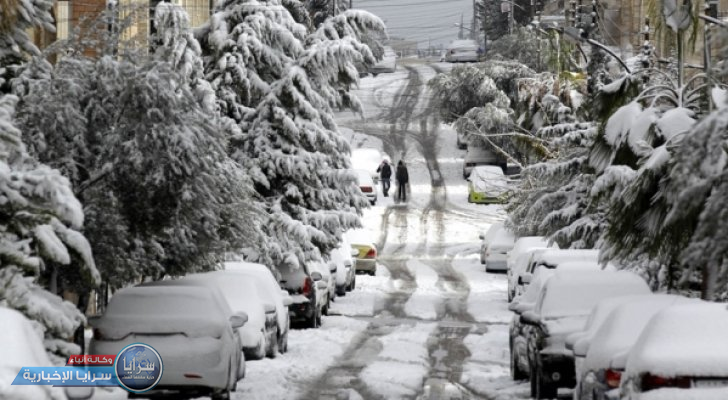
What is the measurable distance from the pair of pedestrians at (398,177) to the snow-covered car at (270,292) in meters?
36.6

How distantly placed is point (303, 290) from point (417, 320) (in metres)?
3.12

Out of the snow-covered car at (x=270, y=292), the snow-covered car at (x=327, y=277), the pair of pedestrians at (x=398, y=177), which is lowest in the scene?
the pair of pedestrians at (x=398, y=177)

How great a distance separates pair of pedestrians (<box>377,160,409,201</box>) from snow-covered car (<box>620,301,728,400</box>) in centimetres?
4958

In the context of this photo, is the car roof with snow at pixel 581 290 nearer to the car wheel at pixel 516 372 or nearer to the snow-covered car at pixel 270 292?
the car wheel at pixel 516 372

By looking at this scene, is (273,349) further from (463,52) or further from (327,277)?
(463,52)

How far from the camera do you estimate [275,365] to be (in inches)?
883

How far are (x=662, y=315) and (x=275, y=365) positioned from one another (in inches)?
448

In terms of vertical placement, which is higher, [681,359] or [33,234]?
[681,359]

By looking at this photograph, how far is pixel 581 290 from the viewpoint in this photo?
18.6 metres

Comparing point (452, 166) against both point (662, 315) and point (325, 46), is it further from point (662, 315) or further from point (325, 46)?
point (662, 315)

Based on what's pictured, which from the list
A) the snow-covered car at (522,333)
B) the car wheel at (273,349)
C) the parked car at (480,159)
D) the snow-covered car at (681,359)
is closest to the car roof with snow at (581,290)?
the snow-covered car at (522,333)

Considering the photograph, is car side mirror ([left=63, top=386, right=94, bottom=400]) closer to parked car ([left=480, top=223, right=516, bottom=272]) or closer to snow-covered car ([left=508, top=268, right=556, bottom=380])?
snow-covered car ([left=508, top=268, right=556, bottom=380])

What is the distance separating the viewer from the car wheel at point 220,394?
1700 centimetres

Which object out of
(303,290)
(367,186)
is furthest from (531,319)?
(367,186)
